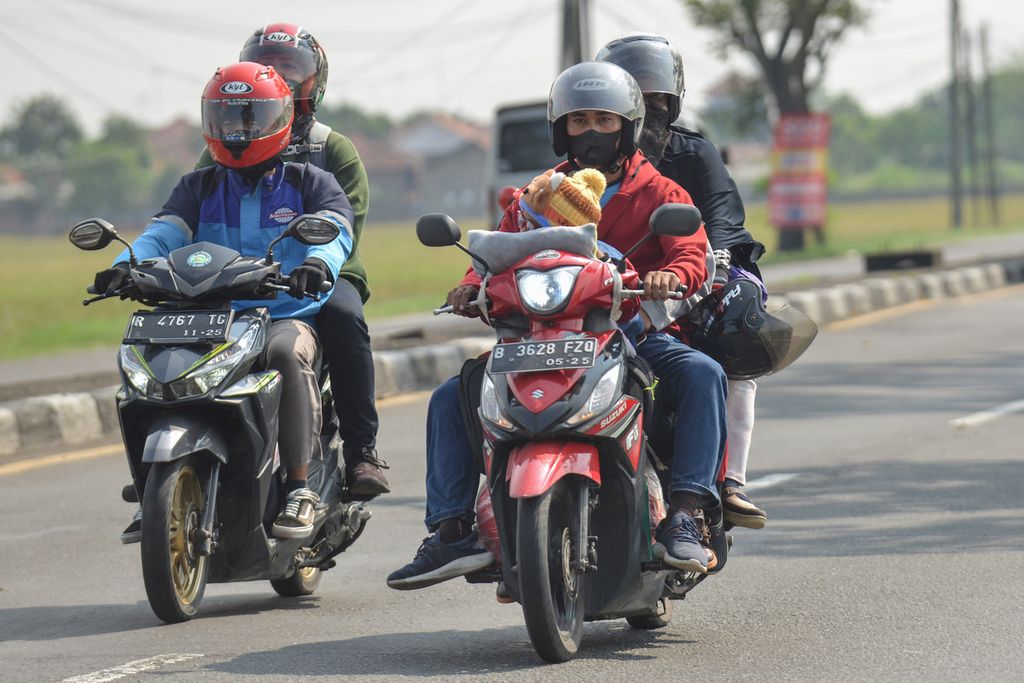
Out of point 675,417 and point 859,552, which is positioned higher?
point 675,417

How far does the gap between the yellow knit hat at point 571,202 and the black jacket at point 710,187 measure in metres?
0.90

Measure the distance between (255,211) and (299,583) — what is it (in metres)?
1.34

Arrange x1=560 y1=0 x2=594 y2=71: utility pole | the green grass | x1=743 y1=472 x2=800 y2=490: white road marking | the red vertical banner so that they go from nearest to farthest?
x1=743 y1=472 x2=800 y2=490: white road marking, the green grass, x1=560 y1=0 x2=594 y2=71: utility pole, the red vertical banner

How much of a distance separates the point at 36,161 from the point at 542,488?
127 metres

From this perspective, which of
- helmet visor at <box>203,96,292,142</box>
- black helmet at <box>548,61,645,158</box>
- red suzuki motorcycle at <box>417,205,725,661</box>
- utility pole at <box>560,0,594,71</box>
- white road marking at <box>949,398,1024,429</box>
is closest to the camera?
red suzuki motorcycle at <box>417,205,725,661</box>

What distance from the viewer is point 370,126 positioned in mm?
150625

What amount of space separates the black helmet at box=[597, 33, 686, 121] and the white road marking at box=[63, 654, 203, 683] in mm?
2379

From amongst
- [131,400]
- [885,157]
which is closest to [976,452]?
[131,400]

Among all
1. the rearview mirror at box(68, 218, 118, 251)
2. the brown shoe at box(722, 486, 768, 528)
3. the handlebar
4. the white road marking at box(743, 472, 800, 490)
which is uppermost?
the rearview mirror at box(68, 218, 118, 251)

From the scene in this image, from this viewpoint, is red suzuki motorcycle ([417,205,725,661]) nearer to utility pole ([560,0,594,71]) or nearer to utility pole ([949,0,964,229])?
utility pole ([560,0,594,71])

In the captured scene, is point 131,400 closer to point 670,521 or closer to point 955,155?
point 670,521

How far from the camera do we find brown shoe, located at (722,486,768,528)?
18.6ft

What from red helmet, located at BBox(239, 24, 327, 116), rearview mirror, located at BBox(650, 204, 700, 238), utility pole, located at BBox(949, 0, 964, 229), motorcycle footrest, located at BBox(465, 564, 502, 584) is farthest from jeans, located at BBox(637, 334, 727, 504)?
utility pole, located at BBox(949, 0, 964, 229)

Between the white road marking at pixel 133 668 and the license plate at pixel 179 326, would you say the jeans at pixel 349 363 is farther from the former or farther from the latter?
the white road marking at pixel 133 668
